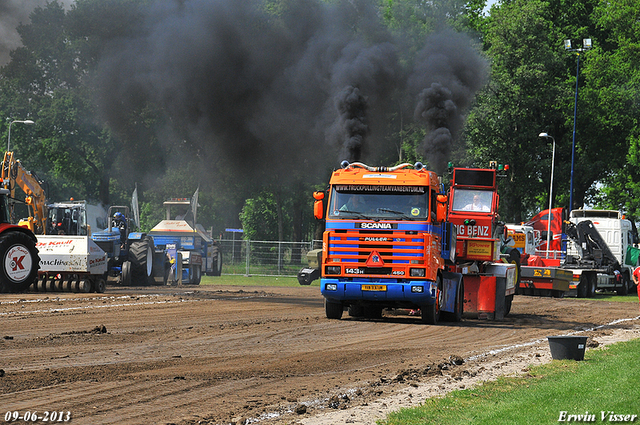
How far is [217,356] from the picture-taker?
36.4 feet

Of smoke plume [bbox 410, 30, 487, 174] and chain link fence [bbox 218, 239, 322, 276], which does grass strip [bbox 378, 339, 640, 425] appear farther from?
chain link fence [bbox 218, 239, 322, 276]

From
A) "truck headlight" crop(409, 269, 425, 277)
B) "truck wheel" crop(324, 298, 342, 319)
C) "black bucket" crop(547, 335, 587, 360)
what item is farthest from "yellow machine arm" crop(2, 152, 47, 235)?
"black bucket" crop(547, 335, 587, 360)

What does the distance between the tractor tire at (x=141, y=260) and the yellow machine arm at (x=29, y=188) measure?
3.32 meters

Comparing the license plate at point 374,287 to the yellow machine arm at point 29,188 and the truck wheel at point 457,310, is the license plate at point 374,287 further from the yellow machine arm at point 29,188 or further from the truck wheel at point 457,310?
the yellow machine arm at point 29,188

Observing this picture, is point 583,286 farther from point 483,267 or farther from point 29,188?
point 29,188

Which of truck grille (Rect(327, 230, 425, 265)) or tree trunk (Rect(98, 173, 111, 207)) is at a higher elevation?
tree trunk (Rect(98, 173, 111, 207))

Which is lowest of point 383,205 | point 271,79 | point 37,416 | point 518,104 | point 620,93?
point 37,416

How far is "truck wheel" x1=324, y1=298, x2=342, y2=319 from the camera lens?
17.4 m

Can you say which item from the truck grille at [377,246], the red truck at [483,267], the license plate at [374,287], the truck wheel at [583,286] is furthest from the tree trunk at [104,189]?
the license plate at [374,287]

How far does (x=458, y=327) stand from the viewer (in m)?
17.0

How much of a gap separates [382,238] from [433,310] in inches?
79.0

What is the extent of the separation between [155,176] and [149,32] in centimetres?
1924

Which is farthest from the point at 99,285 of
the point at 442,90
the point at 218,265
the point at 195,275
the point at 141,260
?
the point at 218,265

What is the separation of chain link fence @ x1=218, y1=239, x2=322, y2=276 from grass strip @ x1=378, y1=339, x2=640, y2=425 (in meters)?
32.4
